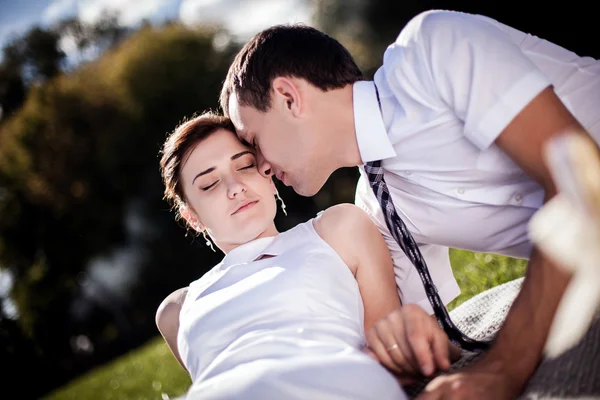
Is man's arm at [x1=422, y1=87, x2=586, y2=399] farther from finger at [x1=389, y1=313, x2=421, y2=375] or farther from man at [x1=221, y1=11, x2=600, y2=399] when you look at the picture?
finger at [x1=389, y1=313, x2=421, y2=375]

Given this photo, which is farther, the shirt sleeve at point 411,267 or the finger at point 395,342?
the shirt sleeve at point 411,267

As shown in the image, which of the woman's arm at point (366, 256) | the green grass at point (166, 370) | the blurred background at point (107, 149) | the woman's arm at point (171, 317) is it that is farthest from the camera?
the blurred background at point (107, 149)

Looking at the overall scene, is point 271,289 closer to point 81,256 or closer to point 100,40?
point 81,256

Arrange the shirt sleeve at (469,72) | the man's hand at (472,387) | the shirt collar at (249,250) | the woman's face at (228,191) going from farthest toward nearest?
the woman's face at (228,191) → the shirt collar at (249,250) → the shirt sleeve at (469,72) → the man's hand at (472,387)

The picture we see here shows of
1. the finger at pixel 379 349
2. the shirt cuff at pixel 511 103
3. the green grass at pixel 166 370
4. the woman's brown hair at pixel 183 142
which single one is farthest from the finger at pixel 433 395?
the green grass at pixel 166 370

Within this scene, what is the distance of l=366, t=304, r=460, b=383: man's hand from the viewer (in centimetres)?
180

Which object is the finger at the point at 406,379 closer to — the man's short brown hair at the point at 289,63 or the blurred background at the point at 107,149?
the man's short brown hair at the point at 289,63

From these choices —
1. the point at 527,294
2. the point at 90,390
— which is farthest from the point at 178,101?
the point at 527,294

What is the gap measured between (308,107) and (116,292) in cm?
1662

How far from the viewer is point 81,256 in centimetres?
1855

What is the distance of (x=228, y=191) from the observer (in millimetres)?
2746

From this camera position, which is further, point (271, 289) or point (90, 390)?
point (90, 390)

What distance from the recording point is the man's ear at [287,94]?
276cm

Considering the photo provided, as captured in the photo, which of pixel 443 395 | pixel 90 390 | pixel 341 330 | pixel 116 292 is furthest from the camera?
pixel 116 292
